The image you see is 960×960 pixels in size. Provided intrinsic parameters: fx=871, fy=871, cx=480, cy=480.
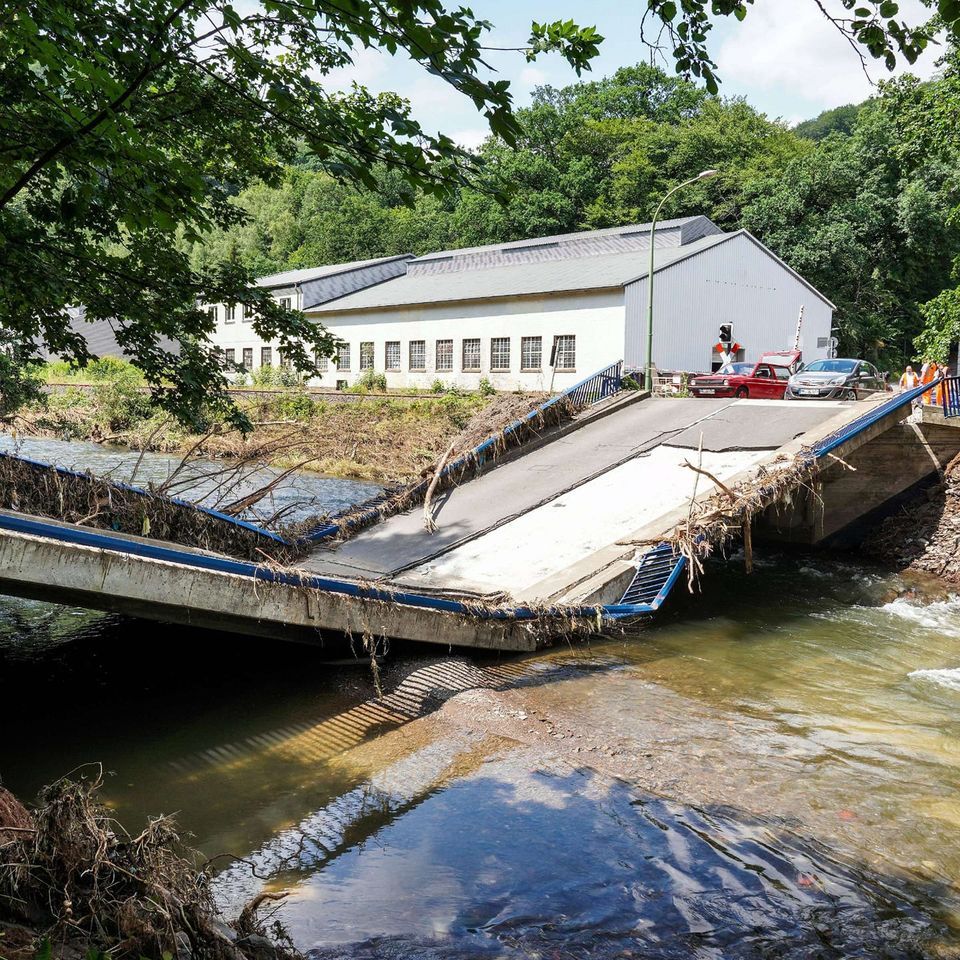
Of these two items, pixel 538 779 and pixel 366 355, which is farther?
pixel 366 355

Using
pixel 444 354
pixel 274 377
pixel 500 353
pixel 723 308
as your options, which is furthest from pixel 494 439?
pixel 274 377

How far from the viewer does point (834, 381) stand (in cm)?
2180

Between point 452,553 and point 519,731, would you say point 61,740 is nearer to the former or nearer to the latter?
point 519,731

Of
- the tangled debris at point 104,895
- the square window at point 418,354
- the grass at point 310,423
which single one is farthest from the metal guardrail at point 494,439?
the square window at point 418,354

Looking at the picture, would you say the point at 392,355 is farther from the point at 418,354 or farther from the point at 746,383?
the point at 746,383

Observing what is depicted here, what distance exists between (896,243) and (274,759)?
5043 cm

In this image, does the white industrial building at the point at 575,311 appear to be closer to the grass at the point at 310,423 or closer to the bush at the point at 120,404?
the grass at the point at 310,423

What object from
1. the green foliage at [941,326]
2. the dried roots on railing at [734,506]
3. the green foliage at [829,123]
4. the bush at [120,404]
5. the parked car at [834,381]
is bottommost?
the dried roots on railing at [734,506]

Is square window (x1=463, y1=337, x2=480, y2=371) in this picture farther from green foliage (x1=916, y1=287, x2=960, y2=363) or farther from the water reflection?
the water reflection

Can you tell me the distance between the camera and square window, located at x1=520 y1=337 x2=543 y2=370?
37625 mm

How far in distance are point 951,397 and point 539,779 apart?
48.5ft

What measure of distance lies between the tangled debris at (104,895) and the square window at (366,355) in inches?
1676

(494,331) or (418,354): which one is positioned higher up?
(494,331)

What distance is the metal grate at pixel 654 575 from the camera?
34.9ft
